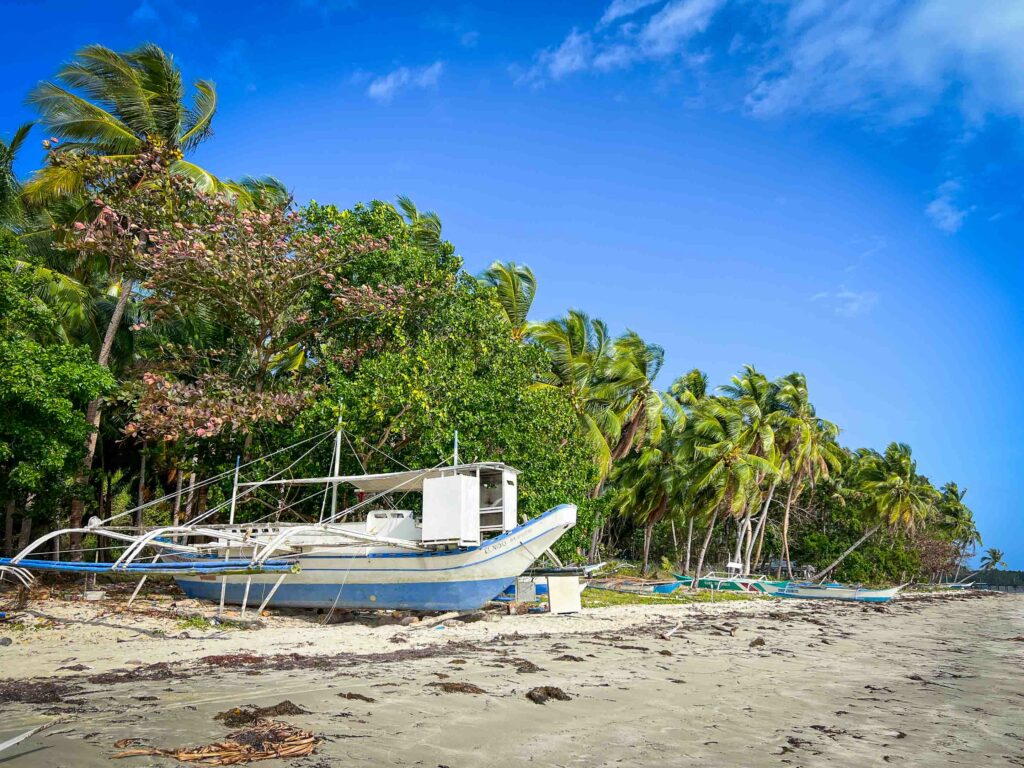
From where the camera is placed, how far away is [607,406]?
3241cm

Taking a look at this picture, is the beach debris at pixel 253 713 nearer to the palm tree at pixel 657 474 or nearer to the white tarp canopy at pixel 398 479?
the white tarp canopy at pixel 398 479

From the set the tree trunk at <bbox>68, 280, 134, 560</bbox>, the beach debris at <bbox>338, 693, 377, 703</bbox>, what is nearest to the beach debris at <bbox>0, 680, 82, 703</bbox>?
the beach debris at <bbox>338, 693, 377, 703</bbox>

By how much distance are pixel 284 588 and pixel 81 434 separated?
571cm

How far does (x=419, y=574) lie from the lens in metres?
15.2

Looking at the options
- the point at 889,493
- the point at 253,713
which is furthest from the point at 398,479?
the point at 889,493

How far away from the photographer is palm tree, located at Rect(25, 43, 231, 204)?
1923 cm

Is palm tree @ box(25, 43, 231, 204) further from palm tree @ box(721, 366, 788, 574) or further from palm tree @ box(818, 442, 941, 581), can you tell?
palm tree @ box(818, 442, 941, 581)

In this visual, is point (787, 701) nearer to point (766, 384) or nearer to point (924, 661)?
point (924, 661)

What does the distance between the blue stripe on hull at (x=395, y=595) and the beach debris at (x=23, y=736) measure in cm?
997

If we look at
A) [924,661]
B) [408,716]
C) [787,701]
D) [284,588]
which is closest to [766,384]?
[924,661]

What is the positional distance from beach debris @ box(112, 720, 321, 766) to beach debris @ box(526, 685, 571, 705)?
263 cm

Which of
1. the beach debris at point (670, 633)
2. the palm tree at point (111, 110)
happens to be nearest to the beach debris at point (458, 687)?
the beach debris at point (670, 633)

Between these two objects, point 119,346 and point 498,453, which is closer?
point 498,453

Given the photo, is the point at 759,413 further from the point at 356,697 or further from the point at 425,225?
the point at 356,697
